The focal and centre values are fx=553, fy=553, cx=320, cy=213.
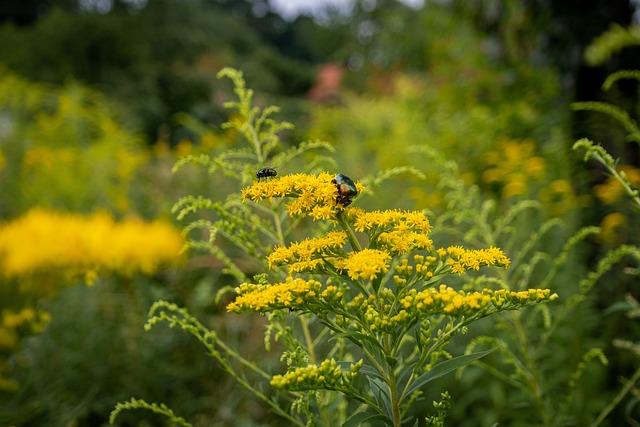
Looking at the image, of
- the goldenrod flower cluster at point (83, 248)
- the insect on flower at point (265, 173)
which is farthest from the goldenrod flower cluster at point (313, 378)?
the goldenrod flower cluster at point (83, 248)

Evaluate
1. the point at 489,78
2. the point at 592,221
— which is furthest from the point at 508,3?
the point at 592,221

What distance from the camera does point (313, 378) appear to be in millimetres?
895

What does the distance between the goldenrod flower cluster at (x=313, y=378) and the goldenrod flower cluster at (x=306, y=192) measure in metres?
0.26

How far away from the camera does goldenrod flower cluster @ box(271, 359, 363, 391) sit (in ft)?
2.79

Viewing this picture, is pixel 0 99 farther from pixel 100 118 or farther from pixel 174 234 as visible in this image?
pixel 174 234

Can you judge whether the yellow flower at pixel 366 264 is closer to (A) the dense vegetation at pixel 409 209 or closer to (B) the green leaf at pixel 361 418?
(A) the dense vegetation at pixel 409 209

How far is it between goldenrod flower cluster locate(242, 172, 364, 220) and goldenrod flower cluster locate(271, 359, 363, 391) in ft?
0.84

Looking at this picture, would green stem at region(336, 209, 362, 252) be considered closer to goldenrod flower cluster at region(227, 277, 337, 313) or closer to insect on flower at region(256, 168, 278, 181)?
goldenrod flower cluster at region(227, 277, 337, 313)

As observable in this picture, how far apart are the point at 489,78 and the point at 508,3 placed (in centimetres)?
71

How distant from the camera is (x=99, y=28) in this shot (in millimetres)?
13750

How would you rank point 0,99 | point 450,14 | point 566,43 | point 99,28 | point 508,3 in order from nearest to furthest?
point 566,43, point 508,3, point 450,14, point 0,99, point 99,28

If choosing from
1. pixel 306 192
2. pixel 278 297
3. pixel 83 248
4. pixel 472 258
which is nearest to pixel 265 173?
pixel 306 192

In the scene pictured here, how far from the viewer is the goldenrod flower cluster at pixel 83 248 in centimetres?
243

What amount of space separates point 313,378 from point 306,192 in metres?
0.32
